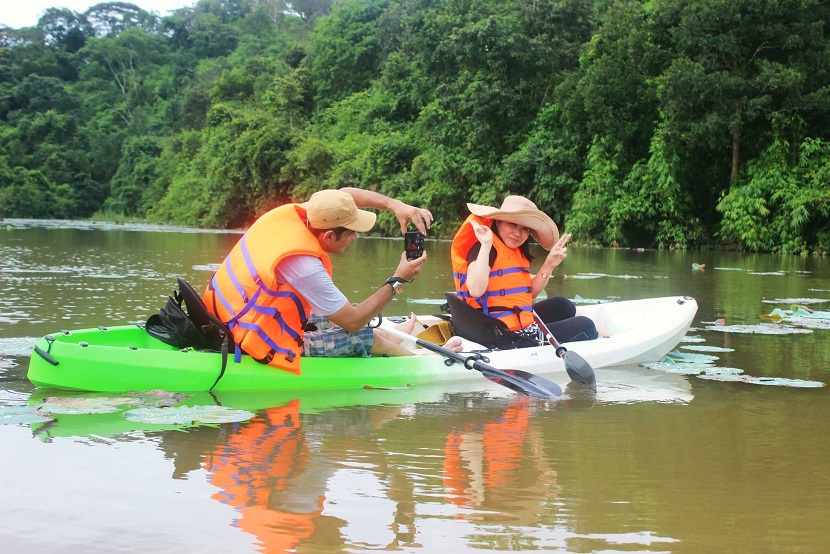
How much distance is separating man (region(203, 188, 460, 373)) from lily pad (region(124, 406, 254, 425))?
56 centimetres

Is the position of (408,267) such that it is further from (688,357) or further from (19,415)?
(688,357)

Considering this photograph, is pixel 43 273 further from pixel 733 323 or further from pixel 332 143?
pixel 332 143

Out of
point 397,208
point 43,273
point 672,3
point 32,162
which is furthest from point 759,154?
point 32,162

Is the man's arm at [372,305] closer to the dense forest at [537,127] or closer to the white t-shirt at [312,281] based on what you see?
the white t-shirt at [312,281]

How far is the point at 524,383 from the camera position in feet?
16.1

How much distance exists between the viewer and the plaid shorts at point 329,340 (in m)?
4.96

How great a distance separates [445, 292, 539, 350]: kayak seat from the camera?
544 cm

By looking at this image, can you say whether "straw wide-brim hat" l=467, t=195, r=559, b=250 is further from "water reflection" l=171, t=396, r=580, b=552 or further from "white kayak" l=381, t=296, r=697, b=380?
"water reflection" l=171, t=396, r=580, b=552

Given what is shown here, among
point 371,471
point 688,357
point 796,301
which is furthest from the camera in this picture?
point 796,301

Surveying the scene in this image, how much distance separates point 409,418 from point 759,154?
56.9 ft

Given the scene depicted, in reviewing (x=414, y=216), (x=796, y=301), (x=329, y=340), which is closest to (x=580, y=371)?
(x=414, y=216)

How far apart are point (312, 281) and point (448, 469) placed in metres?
1.31

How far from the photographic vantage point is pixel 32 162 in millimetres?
44188

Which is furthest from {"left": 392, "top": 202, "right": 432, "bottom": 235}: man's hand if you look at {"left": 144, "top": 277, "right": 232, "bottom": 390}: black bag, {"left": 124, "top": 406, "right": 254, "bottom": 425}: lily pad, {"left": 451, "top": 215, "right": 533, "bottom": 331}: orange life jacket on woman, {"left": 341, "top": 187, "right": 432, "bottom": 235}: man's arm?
{"left": 124, "top": 406, "right": 254, "bottom": 425}: lily pad
